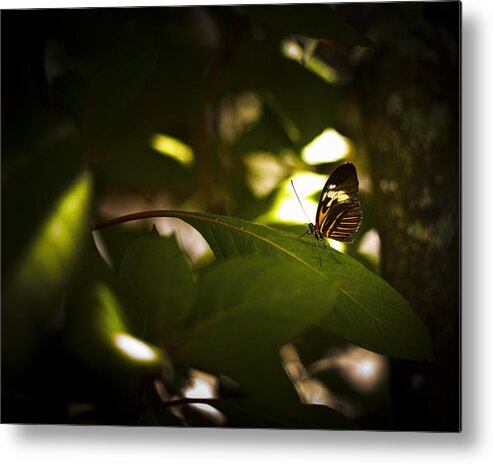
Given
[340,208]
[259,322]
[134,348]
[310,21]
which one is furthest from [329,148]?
[134,348]

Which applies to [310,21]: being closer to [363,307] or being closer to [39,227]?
[363,307]

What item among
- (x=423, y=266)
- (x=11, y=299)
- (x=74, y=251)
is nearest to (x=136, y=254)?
(x=74, y=251)

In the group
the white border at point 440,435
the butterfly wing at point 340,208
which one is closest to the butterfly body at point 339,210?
the butterfly wing at point 340,208

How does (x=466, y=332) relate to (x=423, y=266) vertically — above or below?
below

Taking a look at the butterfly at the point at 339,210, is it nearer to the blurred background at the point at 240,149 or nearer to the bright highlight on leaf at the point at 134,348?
the blurred background at the point at 240,149

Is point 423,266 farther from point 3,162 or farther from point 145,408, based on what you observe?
point 3,162

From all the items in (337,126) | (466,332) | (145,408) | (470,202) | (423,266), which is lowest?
(145,408)

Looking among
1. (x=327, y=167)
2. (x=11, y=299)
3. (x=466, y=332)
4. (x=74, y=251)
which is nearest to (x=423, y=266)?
(x=466, y=332)
